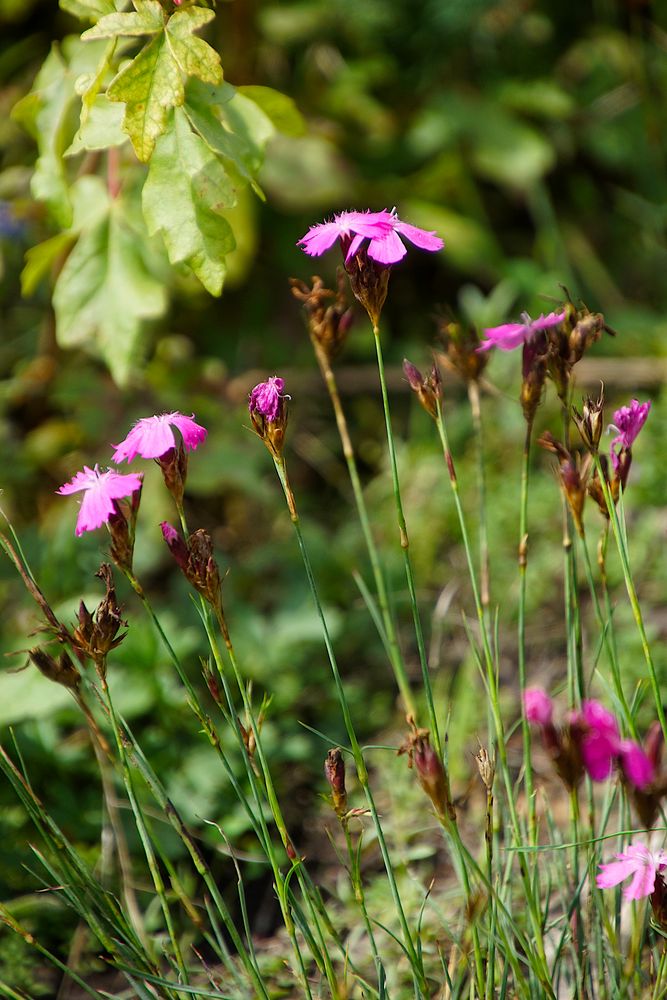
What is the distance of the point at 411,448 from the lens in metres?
2.32

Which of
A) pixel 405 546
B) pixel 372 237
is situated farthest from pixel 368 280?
pixel 405 546

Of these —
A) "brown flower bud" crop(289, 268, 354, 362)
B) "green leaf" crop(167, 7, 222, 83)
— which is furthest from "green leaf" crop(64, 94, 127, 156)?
"brown flower bud" crop(289, 268, 354, 362)

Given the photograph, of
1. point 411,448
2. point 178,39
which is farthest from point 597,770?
point 411,448

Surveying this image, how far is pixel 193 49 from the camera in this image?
957 mm

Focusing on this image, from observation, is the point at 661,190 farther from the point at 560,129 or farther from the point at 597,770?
the point at 597,770

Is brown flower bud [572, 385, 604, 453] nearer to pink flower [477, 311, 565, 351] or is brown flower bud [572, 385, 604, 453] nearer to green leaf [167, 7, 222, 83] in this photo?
pink flower [477, 311, 565, 351]

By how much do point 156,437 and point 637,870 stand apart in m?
0.57

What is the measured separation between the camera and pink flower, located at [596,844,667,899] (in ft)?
2.77

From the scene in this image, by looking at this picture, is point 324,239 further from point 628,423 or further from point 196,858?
point 196,858

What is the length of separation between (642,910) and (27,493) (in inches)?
67.6

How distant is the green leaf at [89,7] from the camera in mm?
1042

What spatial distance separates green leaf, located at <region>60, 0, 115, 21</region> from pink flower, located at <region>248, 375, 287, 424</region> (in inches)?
19.5

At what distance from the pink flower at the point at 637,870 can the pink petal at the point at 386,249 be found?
562mm

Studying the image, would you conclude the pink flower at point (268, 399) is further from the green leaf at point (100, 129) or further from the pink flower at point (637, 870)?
the pink flower at point (637, 870)
